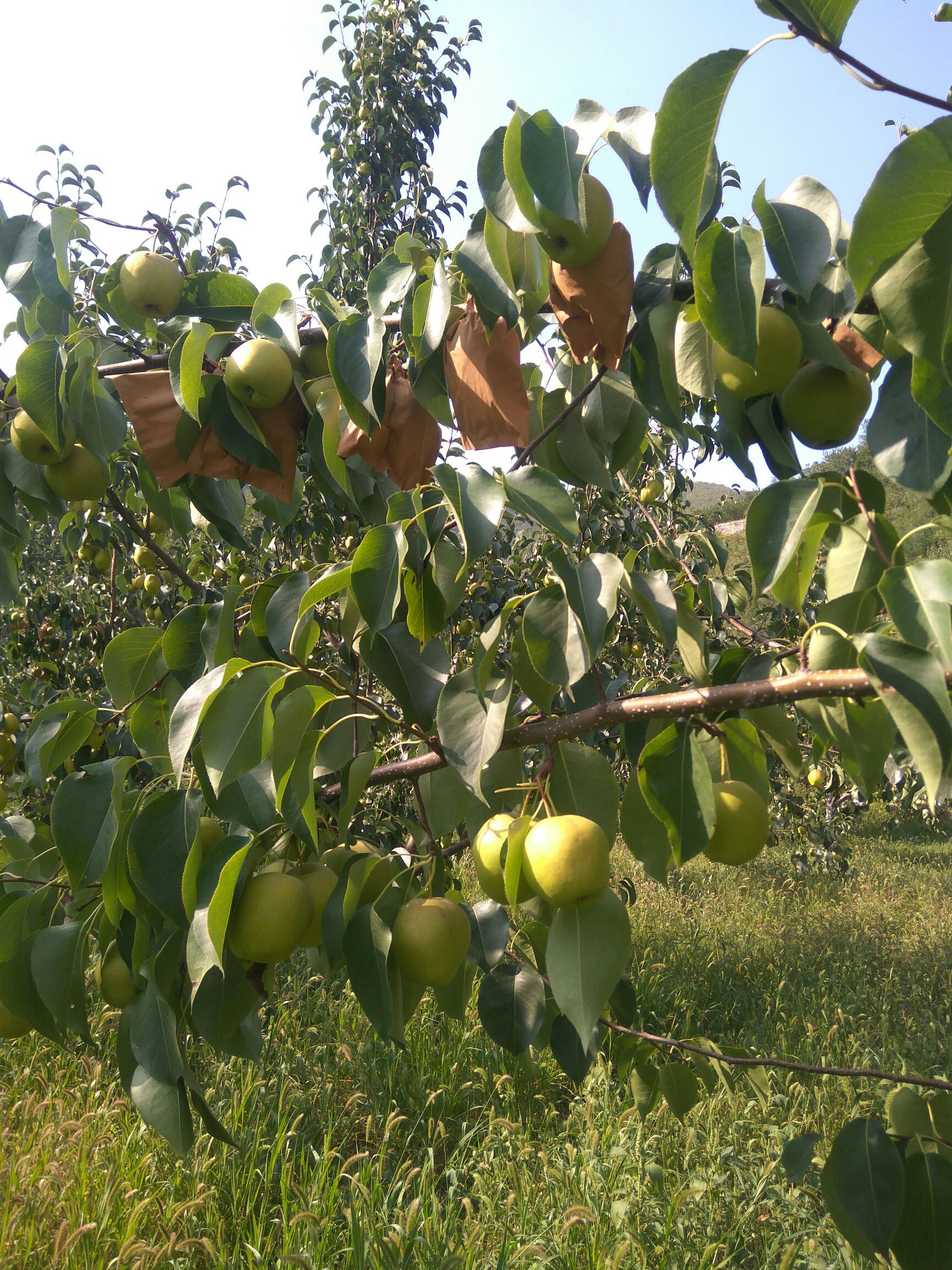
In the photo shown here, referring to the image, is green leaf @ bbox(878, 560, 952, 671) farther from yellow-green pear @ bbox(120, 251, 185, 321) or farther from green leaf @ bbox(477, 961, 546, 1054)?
yellow-green pear @ bbox(120, 251, 185, 321)

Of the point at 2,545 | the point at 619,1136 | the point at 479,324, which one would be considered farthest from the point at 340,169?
the point at 619,1136

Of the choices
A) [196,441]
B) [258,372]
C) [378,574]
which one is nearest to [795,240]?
[378,574]

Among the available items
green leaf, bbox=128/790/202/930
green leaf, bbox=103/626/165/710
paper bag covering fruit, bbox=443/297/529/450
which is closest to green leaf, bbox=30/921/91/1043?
green leaf, bbox=128/790/202/930

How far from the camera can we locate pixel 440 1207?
2.50 m

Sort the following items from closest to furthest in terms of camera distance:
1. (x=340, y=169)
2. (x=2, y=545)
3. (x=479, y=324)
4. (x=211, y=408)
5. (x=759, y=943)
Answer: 1. (x=479, y=324)
2. (x=211, y=408)
3. (x=2, y=545)
4. (x=340, y=169)
5. (x=759, y=943)

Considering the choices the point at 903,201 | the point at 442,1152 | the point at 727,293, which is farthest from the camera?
the point at 442,1152

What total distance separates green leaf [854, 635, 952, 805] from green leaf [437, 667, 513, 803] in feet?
0.92

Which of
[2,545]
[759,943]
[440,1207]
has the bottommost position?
[759,943]

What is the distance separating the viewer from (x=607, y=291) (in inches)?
29.6

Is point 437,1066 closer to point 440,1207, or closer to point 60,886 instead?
point 440,1207

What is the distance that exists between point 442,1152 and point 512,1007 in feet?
7.35

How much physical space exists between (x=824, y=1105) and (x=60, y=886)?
317 cm

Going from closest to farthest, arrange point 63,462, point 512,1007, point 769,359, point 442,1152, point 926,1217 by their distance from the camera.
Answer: point 769,359, point 926,1217, point 512,1007, point 63,462, point 442,1152

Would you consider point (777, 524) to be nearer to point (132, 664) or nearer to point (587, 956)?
point (587, 956)
